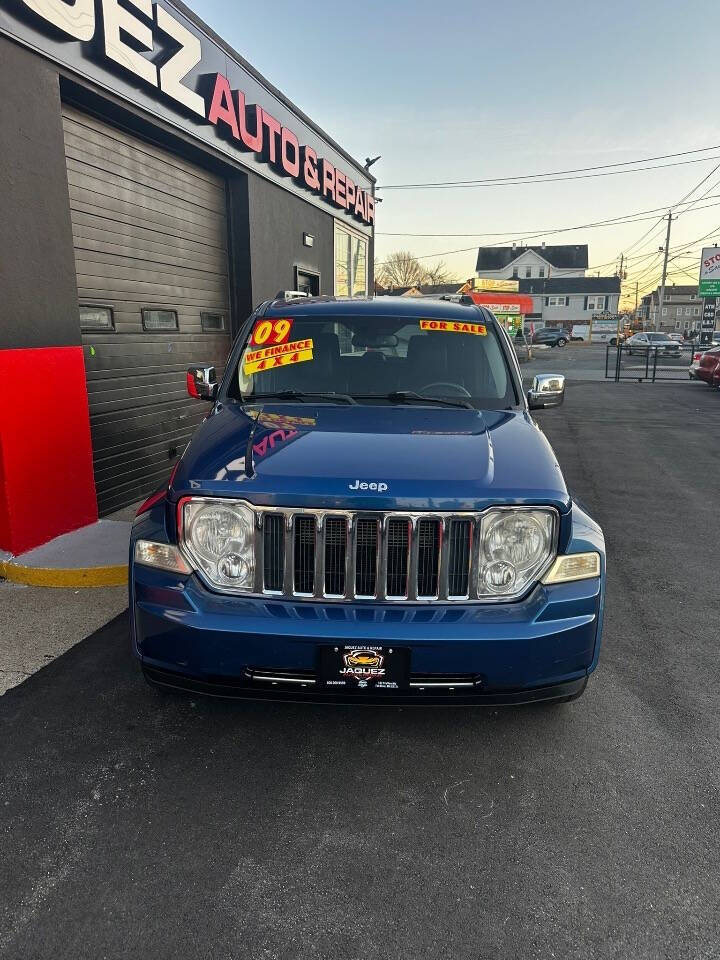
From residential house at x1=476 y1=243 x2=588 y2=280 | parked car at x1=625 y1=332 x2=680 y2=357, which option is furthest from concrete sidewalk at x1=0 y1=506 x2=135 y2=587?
residential house at x1=476 y1=243 x2=588 y2=280

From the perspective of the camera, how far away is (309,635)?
246cm

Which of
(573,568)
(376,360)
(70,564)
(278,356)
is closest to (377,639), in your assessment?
(573,568)

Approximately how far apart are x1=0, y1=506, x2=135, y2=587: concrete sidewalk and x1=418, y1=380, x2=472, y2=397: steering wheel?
248 cm

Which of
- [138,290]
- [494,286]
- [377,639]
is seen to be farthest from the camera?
[494,286]

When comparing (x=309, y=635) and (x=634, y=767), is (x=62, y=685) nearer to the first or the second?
(x=309, y=635)

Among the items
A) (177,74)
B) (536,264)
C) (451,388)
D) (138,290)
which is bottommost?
(451,388)

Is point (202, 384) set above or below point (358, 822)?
above

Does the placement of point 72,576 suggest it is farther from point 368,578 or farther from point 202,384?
point 368,578

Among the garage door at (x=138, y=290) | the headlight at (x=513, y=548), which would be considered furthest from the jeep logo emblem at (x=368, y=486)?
the garage door at (x=138, y=290)

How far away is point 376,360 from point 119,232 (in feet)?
13.4

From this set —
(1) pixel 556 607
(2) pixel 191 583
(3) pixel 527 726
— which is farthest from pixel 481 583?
(2) pixel 191 583

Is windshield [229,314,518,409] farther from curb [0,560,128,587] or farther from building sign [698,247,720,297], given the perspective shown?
building sign [698,247,720,297]

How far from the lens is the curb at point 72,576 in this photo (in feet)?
15.3

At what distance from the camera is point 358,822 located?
8.11 ft
